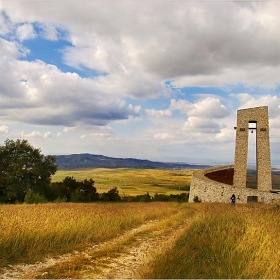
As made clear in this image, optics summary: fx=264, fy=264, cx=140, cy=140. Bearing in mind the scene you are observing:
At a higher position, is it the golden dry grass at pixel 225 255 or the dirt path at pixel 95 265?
the golden dry grass at pixel 225 255

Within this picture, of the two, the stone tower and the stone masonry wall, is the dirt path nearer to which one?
the stone masonry wall

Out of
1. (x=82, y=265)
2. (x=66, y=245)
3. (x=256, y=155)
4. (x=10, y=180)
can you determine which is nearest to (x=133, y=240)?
(x=66, y=245)

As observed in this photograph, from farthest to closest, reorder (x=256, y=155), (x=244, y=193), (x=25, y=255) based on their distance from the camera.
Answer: (x=256, y=155), (x=244, y=193), (x=25, y=255)

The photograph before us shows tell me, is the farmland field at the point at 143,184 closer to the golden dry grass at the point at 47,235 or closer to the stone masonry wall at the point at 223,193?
the stone masonry wall at the point at 223,193

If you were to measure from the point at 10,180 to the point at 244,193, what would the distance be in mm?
26179

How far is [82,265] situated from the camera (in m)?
5.70

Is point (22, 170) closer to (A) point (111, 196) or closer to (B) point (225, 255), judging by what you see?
(A) point (111, 196)

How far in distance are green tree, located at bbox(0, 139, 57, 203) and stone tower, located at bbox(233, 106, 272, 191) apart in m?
23.0

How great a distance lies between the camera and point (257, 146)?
1086 inches

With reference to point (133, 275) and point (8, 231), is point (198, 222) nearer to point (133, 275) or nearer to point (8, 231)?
point (133, 275)

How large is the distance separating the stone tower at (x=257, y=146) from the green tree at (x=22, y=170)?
23.0 m

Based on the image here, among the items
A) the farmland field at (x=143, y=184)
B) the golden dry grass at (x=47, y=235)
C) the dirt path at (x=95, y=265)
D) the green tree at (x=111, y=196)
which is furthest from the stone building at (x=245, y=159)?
the dirt path at (x=95, y=265)

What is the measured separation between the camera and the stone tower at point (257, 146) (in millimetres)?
27344

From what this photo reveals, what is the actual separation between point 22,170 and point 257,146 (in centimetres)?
2736
